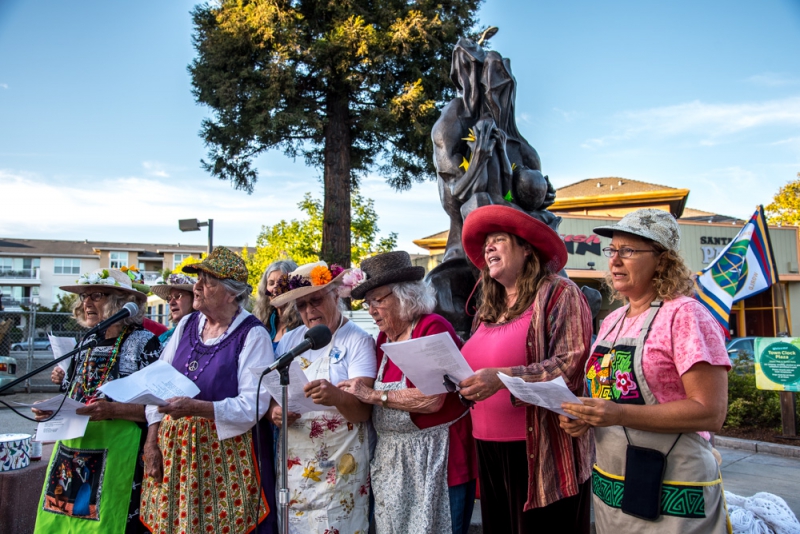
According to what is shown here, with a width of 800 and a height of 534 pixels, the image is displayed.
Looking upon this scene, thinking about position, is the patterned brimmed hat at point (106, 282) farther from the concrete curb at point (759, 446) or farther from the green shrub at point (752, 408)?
the green shrub at point (752, 408)

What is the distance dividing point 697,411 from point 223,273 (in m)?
2.50

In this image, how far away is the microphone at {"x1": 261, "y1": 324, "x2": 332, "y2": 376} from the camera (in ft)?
8.48

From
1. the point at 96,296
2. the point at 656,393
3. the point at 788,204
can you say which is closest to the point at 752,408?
the point at 656,393

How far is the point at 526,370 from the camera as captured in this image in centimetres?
260

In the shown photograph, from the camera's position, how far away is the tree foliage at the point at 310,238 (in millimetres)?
22656

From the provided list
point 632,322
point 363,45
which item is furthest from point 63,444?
point 363,45

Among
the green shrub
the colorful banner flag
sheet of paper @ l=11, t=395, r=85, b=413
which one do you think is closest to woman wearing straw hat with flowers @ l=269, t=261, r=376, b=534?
sheet of paper @ l=11, t=395, r=85, b=413

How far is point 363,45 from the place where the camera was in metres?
18.6

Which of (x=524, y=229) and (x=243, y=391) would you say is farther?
(x=243, y=391)

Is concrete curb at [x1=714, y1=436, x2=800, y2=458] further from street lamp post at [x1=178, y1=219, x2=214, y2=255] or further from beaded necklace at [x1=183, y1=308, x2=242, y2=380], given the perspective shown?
street lamp post at [x1=178, y1=219, x2=214, y2=255]

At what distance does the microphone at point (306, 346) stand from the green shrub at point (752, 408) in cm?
864

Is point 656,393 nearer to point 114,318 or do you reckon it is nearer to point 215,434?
point 215,434

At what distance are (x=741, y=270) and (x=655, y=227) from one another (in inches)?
261

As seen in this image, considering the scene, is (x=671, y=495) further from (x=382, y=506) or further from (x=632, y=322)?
(x=382, y=506)
